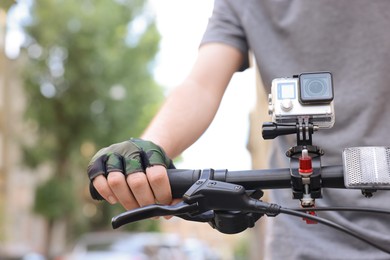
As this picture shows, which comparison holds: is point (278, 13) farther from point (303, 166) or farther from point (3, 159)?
point (3, 159)

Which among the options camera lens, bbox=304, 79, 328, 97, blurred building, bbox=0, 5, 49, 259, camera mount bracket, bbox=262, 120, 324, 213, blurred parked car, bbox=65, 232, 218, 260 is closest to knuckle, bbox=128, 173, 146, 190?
camera mount bracket, bbox=262, 120, 324, 213

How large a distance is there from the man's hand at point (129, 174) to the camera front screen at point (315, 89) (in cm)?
33

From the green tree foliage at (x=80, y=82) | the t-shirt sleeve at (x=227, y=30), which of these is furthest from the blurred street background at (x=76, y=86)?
the t-shirt sleeve at (x=227, y=30)

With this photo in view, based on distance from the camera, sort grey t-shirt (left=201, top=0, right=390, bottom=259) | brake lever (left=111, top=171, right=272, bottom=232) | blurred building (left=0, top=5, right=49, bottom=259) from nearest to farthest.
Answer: brake lever (left=111, top=171, right=272, bottom=232) < grey t-shirt (left=201, top=0, right=390, bottom=259) < blurred building (left=0, top=5, right=49, bottom=259)

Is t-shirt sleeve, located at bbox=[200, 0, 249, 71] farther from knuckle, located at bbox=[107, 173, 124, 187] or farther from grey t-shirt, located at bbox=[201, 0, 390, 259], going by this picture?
knuckle, located at bbox=[107, 173, 124, 187]

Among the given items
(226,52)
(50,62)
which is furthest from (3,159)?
(226,52)

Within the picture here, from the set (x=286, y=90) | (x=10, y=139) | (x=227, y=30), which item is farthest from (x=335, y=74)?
(x=10, y=139)

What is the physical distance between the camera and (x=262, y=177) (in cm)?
129

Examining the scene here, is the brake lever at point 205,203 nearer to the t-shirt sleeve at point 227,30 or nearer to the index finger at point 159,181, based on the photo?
the index finger at point 159,181

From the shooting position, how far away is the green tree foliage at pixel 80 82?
2431 centimetres

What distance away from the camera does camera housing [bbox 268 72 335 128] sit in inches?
48.8

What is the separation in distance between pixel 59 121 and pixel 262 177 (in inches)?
993

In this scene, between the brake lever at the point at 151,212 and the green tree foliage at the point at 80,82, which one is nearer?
the brake lever at the point at 151,212

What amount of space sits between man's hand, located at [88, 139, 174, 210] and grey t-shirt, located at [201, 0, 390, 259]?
0.58 meters
